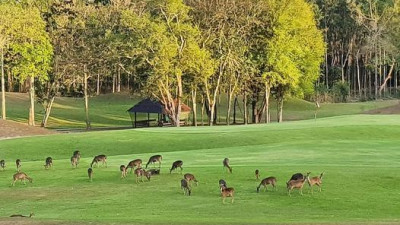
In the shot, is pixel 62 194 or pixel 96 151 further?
pixel 96 151

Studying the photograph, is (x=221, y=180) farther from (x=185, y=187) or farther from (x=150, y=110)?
(x=150, y=110)

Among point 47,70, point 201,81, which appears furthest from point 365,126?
point 47,70

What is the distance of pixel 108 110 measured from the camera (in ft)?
365

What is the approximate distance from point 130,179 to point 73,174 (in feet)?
12.9

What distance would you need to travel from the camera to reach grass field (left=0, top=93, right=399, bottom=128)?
9925 cm

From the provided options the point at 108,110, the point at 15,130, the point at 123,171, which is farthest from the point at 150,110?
the point at 123,171

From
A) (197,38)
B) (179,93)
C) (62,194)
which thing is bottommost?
(62,194)

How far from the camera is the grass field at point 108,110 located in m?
99.2

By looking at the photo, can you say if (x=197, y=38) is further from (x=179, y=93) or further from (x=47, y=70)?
(x=47, y=70)

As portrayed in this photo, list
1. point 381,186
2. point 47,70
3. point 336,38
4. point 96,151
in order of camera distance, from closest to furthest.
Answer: point 381,186 < point 96,151 < point 47,70 < point 336,38

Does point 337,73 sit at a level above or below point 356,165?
above

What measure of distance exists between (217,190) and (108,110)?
88289 mm

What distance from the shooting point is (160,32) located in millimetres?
71750

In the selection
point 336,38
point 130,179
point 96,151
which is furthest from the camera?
point 336,38
